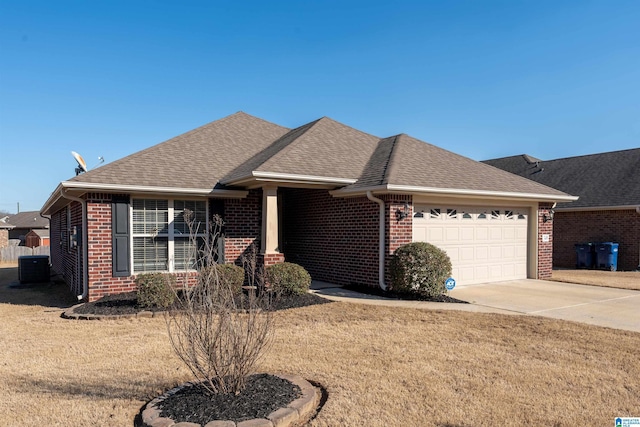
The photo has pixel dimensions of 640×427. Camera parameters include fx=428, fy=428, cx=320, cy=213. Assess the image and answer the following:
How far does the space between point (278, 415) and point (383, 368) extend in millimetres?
1855

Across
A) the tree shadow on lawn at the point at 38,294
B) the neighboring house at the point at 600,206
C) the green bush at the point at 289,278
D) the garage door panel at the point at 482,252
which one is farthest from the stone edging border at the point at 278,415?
the neighboring house at the point at 600,206

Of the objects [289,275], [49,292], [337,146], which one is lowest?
[49,292]

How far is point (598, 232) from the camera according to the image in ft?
59.4

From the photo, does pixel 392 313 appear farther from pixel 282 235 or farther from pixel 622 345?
pixel 282 235

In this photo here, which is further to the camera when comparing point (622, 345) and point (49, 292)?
point (49, 292)

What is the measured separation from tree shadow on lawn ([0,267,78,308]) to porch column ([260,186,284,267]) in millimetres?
4697

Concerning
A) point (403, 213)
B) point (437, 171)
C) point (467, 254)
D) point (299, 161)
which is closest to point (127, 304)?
point (299, 161)

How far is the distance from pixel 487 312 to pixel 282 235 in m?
7.60

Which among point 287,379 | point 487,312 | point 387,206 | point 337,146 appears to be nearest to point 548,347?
point 487,312

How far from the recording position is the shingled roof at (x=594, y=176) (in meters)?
17.7

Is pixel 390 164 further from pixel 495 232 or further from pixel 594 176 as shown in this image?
pixel 594 176

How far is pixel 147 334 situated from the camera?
6.89 m

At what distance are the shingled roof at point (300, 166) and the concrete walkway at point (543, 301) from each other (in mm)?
2552

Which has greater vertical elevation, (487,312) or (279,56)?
(279,56)
